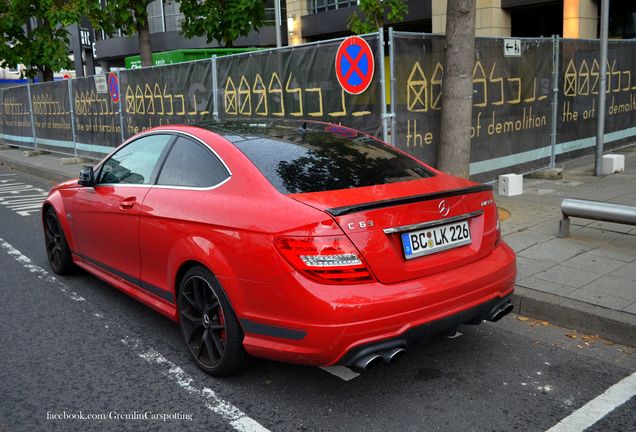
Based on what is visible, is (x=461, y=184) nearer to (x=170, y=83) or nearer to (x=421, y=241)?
(x=421, y=241)

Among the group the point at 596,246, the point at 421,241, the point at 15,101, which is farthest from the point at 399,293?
the point at 15,101

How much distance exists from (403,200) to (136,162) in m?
2.37

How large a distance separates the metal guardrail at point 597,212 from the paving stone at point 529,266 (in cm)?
78

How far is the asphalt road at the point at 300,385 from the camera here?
3.32m

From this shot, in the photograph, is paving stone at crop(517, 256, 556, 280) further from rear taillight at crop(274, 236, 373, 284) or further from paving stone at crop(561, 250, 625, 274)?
rear taillight at crop(274, 236, 373, 284)

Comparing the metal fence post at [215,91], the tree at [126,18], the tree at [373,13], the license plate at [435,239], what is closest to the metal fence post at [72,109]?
the tree at [126,18]

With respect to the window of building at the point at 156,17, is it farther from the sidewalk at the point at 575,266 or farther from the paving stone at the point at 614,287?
the paving stone at the point at 614,287

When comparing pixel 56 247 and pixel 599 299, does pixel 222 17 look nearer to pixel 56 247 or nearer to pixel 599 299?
pixel 56 247

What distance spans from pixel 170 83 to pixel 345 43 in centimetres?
541

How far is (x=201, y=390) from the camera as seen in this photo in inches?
145

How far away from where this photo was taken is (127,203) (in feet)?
14.9

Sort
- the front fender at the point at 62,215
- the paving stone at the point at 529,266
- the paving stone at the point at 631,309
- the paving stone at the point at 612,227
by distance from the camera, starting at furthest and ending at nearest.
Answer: the paving stone at the point at 612,227 < the front fender at the point at 62,215 < the paving stone at the point at 529,266 < the paving stone at the point at 631,309

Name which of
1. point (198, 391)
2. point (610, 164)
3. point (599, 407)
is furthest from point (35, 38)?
point (599, 407)

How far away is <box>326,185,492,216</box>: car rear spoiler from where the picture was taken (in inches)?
126
